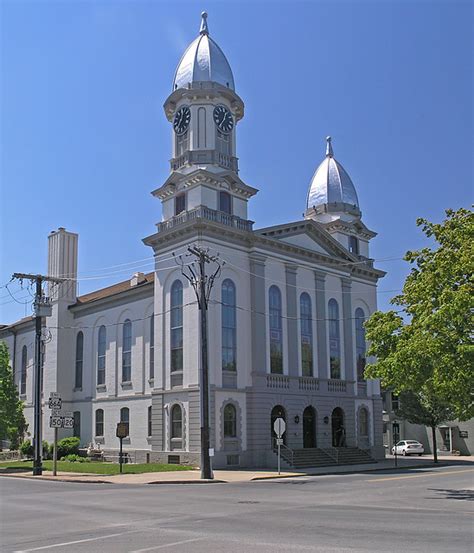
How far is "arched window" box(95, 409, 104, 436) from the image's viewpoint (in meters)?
48.2

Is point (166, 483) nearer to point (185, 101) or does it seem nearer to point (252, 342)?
point (252, 342)

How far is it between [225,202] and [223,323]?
7.70 meters

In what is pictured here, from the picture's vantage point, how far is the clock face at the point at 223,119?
44.3m

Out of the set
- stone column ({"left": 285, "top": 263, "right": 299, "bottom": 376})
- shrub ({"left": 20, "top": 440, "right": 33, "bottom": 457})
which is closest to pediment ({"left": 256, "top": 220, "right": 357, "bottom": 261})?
stone column ({"left": 285, "top": 263, "right": 299, "bottom": 376})

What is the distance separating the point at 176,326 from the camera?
132 ft

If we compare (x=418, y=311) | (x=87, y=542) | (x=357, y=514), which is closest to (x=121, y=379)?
(x=418, y=311)

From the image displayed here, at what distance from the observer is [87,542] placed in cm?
1212

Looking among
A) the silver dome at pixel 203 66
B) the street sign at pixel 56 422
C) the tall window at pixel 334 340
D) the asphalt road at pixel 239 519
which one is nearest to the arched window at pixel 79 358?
the street sign at pixel 56 422

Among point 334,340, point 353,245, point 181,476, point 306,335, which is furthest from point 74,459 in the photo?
point 353,245

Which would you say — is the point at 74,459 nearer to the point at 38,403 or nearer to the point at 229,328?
the point at 38,403

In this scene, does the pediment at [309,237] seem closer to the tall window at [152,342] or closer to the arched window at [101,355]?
the tall window at [152,342]

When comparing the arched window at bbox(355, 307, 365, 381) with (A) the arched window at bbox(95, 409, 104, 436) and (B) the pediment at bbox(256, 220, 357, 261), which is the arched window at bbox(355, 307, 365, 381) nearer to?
(B) the pediment at bbox(256, 220, 357, 261)

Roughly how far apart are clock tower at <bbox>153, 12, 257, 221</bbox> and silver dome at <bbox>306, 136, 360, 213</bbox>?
972cm

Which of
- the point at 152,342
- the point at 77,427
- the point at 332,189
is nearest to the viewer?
the point at 152,342
